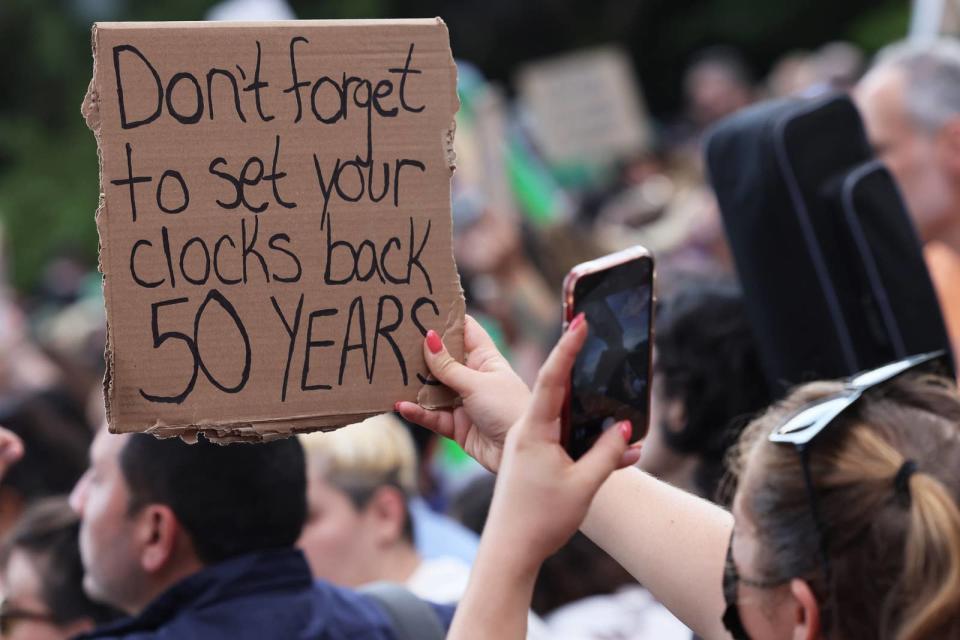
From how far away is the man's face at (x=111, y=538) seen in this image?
2.63 metres

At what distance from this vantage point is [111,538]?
8.64 feet

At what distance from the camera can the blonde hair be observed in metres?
3.67

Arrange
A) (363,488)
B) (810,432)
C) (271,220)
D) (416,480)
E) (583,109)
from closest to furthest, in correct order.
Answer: (810,432) → (271,220) → (363,488) → (416,480) → (583,109)

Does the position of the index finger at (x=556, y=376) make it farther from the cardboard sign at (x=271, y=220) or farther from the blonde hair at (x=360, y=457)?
the blonde hair at (x=360, y=457)

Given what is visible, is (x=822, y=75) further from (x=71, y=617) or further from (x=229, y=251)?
(x=229, y=251)

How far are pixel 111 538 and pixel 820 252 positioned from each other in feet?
4.74

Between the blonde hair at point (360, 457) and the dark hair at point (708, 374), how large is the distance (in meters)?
0.81

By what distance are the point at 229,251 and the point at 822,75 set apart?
5671mm

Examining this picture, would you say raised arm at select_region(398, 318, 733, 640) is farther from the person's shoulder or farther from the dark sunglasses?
the person's shoulder

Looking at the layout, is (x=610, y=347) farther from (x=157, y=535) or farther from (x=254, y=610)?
(x=157, y=535)

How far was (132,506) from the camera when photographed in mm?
2633

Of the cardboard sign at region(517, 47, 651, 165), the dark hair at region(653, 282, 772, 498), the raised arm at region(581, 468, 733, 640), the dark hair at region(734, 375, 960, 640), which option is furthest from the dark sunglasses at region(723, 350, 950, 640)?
the cardboard sign at region(517, 47, 651, 165)

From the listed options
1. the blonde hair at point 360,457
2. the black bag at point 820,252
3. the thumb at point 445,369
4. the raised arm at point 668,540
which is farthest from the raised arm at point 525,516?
the blonde hair at point 360,457

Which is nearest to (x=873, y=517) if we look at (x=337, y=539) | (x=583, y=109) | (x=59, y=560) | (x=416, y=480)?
(x=59, y=560)
